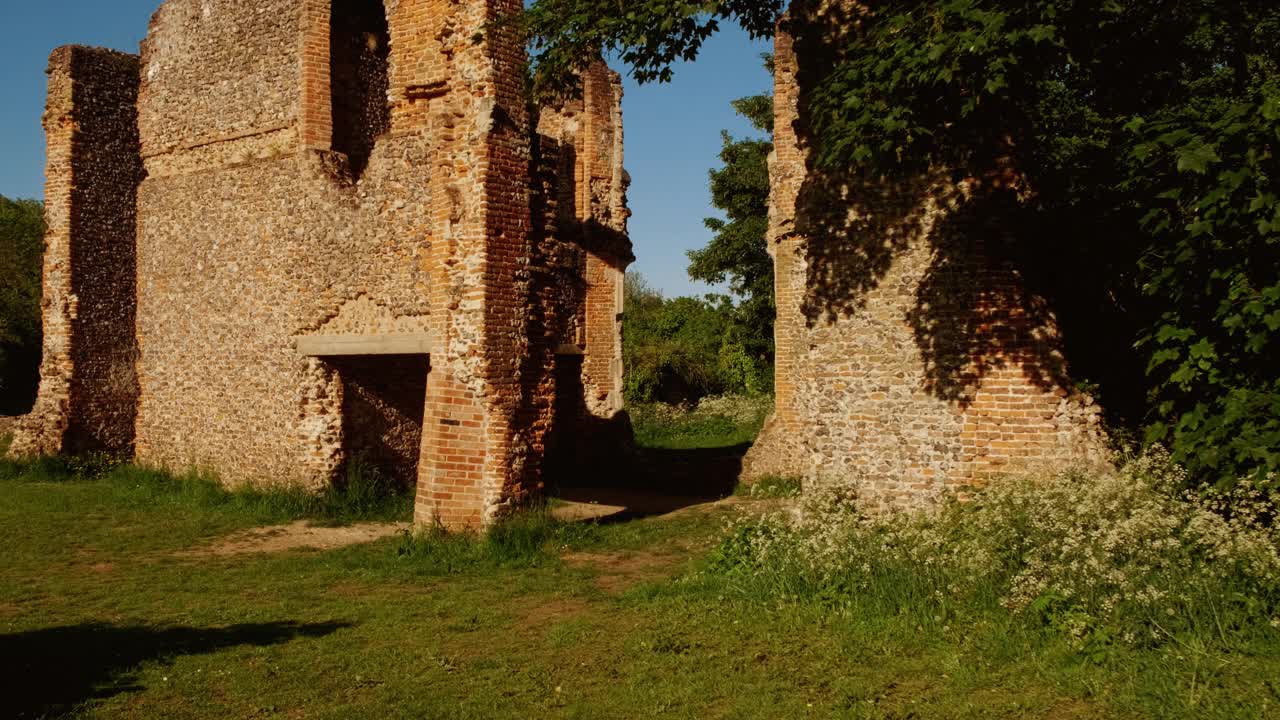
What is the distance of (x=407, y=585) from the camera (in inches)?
329

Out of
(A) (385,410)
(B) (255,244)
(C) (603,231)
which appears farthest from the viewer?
(C) (603,231)

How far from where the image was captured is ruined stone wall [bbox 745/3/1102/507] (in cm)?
770

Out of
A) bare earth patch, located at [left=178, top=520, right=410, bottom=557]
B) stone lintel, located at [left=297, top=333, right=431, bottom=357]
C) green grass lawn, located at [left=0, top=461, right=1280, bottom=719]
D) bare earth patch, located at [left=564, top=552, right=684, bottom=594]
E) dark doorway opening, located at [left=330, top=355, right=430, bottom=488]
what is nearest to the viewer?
green grass lawn, located at [left=0, top=461, right=1280, bottom=719]

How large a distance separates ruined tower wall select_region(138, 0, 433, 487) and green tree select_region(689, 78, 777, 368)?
21.0m

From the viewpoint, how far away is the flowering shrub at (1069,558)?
5.52 metres

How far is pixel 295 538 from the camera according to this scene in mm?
10781

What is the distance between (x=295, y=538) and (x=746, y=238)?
24114 mm

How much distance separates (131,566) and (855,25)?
882cm

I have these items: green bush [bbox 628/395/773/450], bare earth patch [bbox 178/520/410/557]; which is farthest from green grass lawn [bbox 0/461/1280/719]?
green bush [bbox 628/395/773/450]

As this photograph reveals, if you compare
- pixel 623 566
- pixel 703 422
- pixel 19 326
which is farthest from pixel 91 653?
pixel 19 326

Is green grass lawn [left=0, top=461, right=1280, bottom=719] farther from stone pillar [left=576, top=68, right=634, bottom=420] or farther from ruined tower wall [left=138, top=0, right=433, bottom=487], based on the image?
stone pillar [left=576, top=68, right=634, bottom=420]

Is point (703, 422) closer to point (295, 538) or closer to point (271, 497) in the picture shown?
point (271, 497)

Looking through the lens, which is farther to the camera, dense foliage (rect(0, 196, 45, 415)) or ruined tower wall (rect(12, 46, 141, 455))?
dense foliage (rect(0, 196, 45, 415))

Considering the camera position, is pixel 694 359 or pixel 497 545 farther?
pixel 694 359
